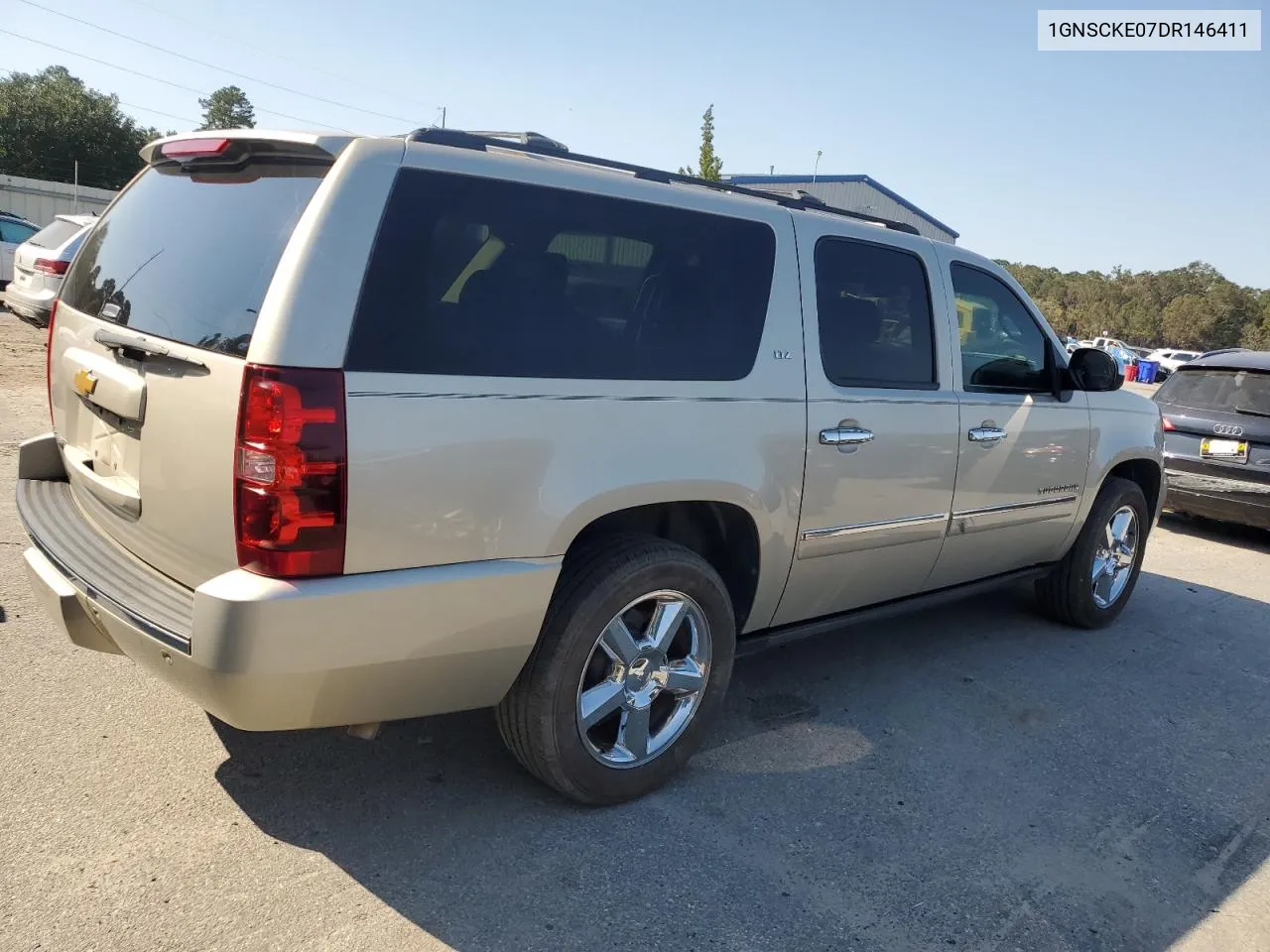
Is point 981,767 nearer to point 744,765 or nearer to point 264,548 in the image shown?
point 744,765

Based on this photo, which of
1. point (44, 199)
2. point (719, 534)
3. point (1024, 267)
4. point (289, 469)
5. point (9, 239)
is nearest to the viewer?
point (289, 469)

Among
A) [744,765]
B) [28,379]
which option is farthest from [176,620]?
[28,379]

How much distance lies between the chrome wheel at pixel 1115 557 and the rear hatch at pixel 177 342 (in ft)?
14.5

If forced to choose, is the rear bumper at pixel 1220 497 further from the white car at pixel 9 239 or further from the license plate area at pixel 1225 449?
the white car at pixel 9 239

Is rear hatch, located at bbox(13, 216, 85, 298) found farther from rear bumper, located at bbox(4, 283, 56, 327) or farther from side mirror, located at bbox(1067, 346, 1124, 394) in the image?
side mirror, located at bbox(1067, 346, 1124, 394)

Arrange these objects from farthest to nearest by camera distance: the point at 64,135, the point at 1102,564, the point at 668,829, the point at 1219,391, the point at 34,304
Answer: the point at 64,135 → the point at 34,304 → the point at 1219,391 → the point at 1102,564 → the point at 668,829

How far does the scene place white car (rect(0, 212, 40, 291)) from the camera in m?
16.0

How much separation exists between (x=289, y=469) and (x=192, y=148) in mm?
1223

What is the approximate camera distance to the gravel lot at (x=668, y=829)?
2457 millimetres

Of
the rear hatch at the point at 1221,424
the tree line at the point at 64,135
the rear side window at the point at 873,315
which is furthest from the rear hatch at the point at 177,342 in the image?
the tree line at the point at 64,135

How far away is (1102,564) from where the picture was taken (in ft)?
17.3

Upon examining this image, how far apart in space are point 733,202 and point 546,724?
184 centimetres

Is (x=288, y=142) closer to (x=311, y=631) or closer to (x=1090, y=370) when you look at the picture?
(x=311, y=631)

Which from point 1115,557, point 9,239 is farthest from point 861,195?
point 1115,557
